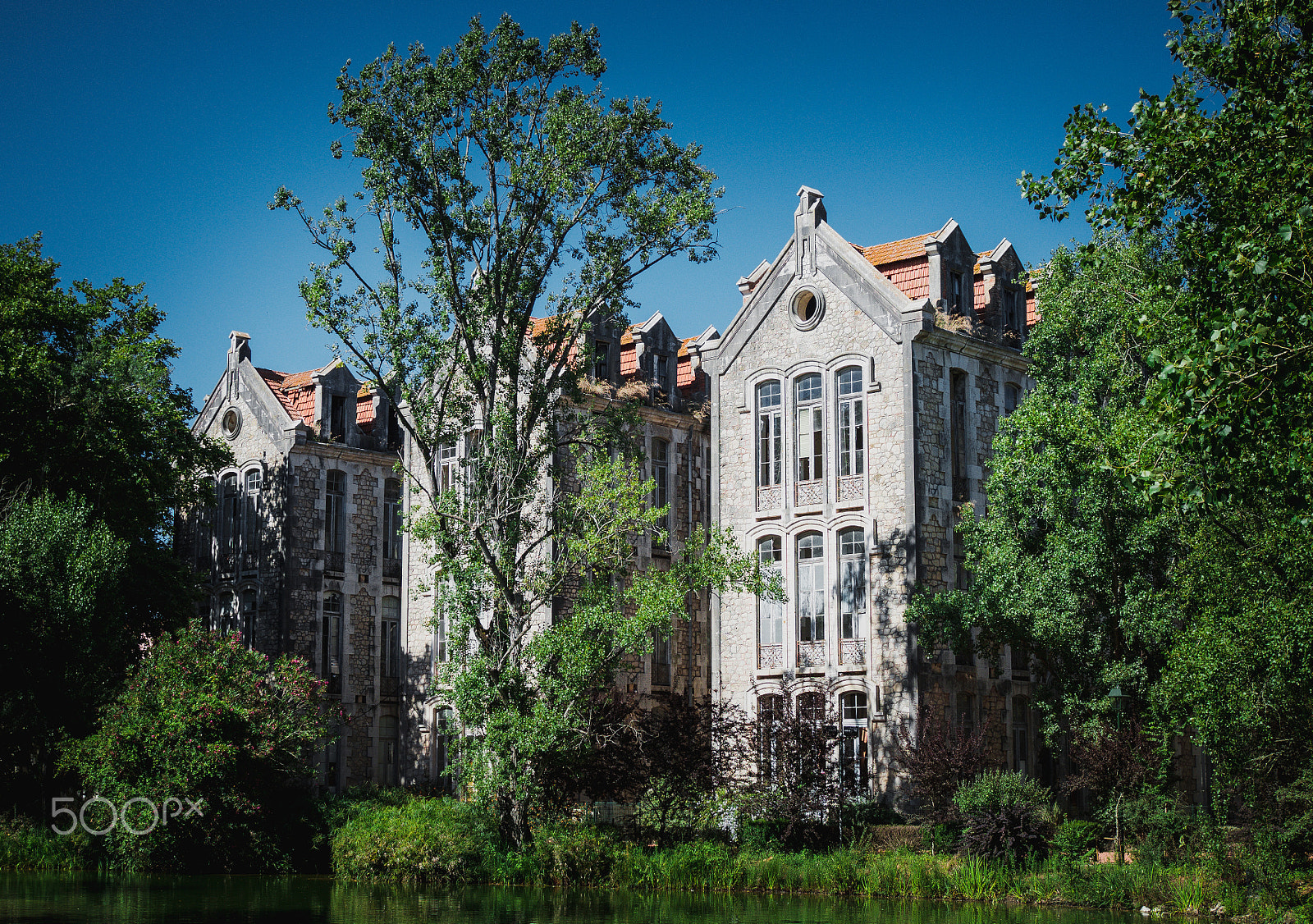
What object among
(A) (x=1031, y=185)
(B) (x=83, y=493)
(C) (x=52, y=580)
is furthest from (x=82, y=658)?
(A) (x=1031, y=185)

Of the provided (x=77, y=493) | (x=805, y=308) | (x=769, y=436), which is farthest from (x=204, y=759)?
(x=805, y=308)

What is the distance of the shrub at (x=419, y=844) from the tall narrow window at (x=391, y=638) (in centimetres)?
1528

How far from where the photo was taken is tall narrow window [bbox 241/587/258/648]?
41719mm

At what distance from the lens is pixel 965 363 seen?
32375 mm

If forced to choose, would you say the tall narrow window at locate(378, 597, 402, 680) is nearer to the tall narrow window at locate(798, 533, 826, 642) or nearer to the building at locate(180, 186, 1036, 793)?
the building at locate(180, 186, 1036, 793)

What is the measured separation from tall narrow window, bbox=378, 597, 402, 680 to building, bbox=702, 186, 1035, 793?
13.9 metres

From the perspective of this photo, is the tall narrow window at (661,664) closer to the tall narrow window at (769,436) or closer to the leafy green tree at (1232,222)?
the tall narrow window at (769,436)

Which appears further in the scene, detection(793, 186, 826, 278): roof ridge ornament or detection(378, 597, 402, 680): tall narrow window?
detection(378, 597, 402, 680): tall narrow window

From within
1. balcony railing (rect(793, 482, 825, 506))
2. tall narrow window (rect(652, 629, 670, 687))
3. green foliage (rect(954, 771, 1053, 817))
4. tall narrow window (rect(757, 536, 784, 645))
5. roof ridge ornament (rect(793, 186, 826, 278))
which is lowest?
green foliage (rect(954, 771, 1053, 817))

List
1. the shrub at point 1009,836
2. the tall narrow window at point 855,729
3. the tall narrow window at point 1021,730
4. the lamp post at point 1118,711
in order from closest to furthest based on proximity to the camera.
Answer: the shrub at point 1009,836 → the lamp post at point 1118,711 → the tall narrow window at point 855,729 → the tall narrow window at point 1021,730

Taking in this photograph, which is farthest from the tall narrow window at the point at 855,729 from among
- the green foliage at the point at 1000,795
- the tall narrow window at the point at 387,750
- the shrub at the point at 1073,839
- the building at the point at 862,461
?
the tall narrow window at the point at 387,750

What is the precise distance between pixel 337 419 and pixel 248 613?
6875 millimetres

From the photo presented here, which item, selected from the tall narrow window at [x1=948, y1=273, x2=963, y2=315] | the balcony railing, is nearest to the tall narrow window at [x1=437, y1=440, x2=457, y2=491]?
the balcony railing

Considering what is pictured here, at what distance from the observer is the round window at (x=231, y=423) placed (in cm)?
4372
